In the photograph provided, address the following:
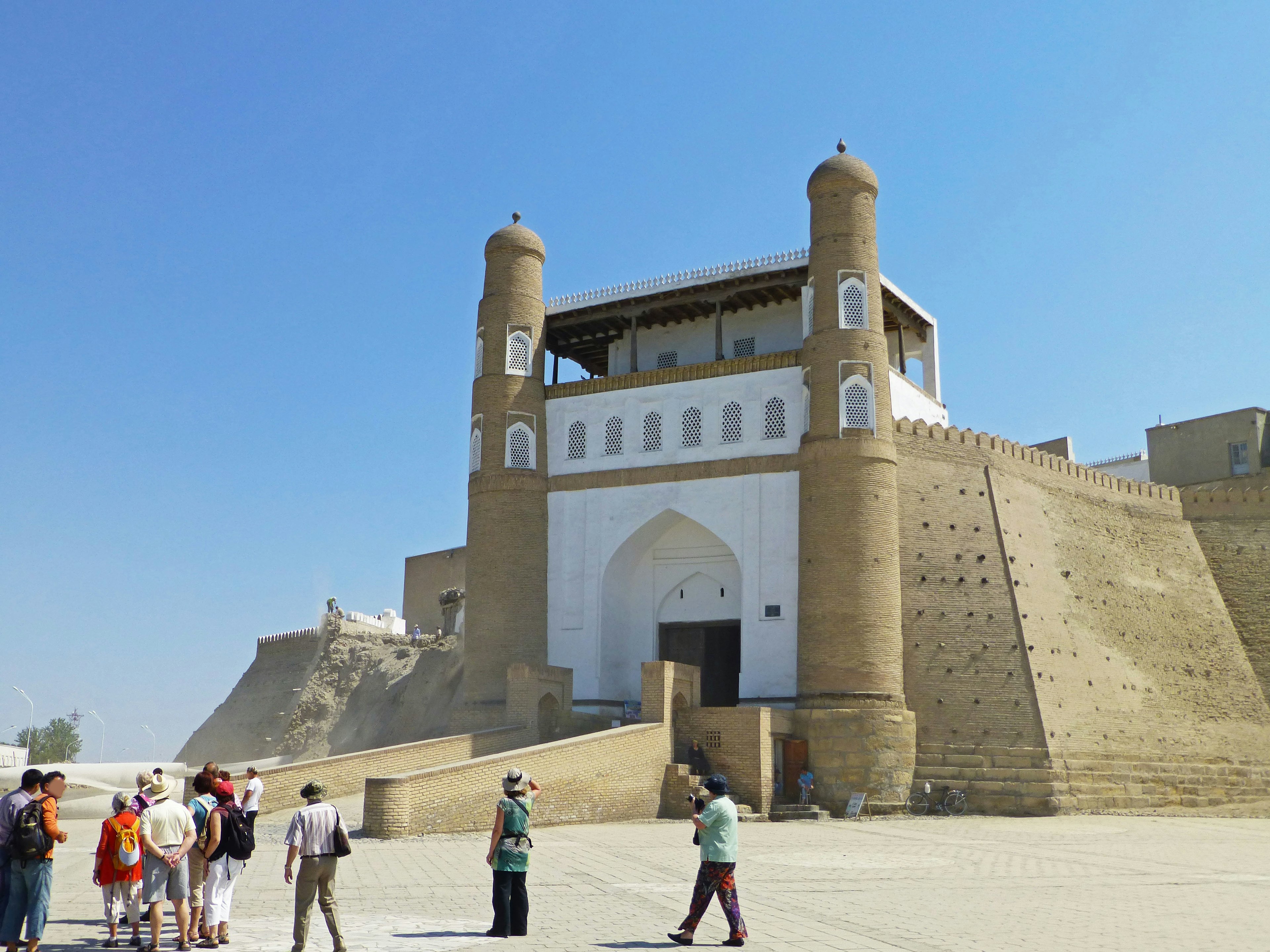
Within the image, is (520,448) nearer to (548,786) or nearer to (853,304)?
(853,304)

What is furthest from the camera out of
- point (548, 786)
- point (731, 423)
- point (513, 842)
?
point (731, 423)

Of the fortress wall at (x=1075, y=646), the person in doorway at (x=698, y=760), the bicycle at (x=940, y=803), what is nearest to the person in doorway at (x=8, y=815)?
the person in doorway at (x=698, y=760)

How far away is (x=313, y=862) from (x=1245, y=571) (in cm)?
2266

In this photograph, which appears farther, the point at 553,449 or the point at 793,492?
the point at 553,449

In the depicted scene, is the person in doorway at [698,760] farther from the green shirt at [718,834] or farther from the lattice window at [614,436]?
the green shirt at [718,834]

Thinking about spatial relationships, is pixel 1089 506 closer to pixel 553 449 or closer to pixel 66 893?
pixel 553 449

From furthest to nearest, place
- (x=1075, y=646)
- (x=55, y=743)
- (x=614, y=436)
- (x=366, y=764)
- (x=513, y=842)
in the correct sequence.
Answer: (x=55, y=743) → (x=614, y=436) → (x=1075, y=646) → (x=366, y=764) → (x=513, y=842)

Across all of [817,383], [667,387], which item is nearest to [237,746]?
[667,387]

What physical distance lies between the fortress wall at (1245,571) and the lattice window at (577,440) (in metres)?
12.9

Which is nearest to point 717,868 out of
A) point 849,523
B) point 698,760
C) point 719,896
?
point 719,896

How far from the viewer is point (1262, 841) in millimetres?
14125

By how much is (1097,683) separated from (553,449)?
1061 centimetres

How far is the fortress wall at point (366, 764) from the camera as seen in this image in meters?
15.0

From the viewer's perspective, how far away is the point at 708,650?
2250 centimetres
